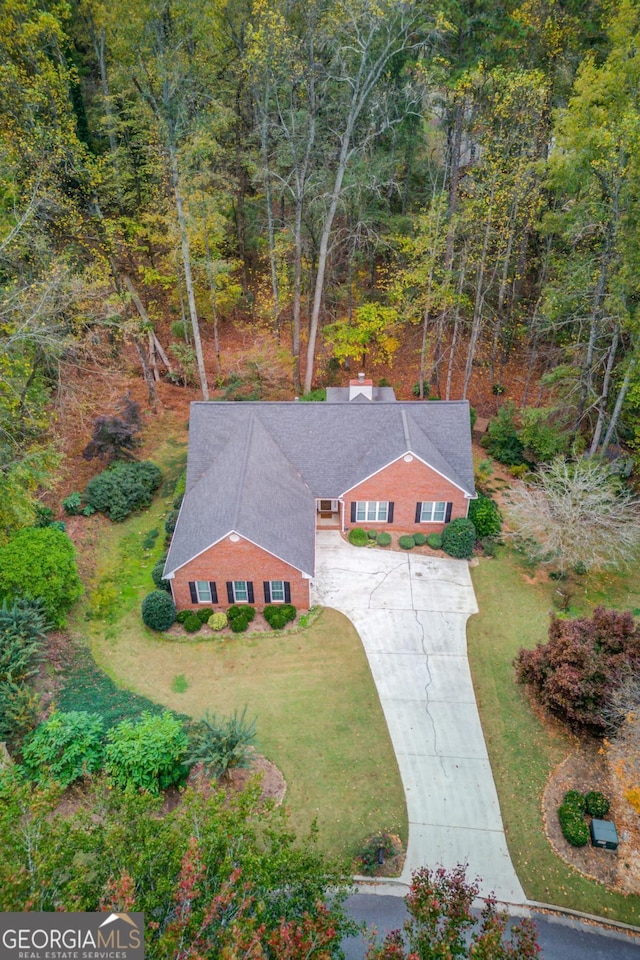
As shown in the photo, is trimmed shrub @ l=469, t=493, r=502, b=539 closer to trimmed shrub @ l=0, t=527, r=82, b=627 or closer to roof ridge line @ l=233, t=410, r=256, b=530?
roof ridge line @ l=233, t=410, r=256, b=530

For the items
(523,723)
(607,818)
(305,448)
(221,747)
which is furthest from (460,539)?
(221,747)

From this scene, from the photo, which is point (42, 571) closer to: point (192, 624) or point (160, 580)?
point (160, 580)

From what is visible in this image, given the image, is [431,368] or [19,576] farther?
[431,368]

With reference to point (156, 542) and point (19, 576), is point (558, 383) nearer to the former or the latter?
point (156, 542)

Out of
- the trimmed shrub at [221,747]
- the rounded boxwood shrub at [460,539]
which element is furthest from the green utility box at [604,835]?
the rounded boxwood shrub at [460,539]

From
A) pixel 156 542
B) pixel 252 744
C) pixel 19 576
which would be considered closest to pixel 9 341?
pixel 19 576

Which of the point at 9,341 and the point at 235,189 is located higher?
the point at 235,189
